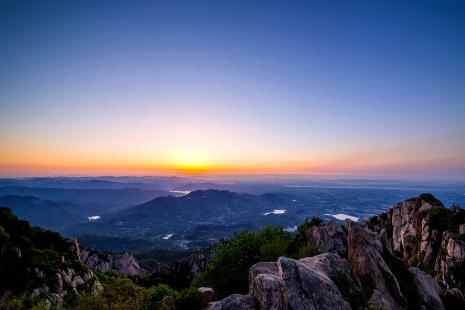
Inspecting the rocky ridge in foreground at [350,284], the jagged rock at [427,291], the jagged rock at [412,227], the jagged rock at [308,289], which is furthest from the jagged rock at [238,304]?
the jagged rock at [412,227]

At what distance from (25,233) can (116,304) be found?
83133 millimetres

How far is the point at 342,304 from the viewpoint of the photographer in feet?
74.2

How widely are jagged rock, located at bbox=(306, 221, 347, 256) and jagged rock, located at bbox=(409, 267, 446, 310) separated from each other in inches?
1002

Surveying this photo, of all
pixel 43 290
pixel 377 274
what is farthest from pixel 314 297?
pixel 43 290

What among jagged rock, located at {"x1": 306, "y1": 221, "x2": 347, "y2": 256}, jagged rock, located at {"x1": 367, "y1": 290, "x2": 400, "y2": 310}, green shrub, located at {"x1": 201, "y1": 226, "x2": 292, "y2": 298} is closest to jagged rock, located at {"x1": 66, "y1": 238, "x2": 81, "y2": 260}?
green shrub, located at {"x1": 201, "y1": 226, "x2": 292, "y2": 298}

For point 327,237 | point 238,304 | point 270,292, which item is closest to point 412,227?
point 327,237

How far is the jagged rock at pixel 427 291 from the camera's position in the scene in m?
30.4

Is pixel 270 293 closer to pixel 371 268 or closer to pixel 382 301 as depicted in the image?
pixel 382 301

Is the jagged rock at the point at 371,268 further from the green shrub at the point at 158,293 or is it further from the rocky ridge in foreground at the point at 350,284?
the green shrub at the point at 158,293

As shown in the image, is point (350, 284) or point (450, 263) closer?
point (350, 284)

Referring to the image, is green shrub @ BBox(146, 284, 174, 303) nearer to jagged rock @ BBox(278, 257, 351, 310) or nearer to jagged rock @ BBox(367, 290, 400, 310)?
jagged rock @ BBox(278, 257, 351, 310)

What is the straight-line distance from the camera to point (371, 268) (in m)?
28.8

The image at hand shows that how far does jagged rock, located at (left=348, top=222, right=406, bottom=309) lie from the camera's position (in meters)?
27.2

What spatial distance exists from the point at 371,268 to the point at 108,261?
184685 mm
